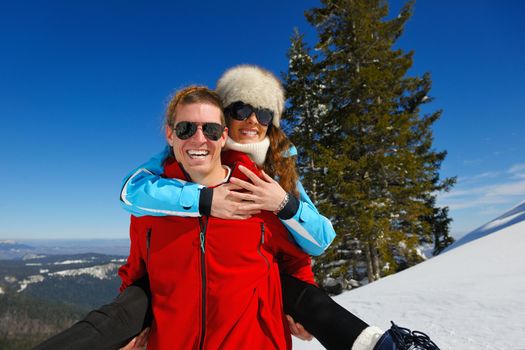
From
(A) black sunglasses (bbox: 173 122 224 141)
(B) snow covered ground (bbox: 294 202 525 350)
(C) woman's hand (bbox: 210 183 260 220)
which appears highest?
(A) black sunglasses (bbox: 173 122 224 141)

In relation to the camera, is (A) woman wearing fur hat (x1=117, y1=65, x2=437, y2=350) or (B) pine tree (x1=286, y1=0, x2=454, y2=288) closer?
(A) woman wearing fur hat (x1=117, y1=65, x2=437, y2=350)

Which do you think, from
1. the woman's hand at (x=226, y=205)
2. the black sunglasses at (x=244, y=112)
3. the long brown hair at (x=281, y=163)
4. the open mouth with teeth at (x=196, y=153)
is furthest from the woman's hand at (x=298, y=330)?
the black sunglasses at (x=244, y=112)

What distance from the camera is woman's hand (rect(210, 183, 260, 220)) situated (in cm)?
196

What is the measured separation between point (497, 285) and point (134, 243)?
403cm

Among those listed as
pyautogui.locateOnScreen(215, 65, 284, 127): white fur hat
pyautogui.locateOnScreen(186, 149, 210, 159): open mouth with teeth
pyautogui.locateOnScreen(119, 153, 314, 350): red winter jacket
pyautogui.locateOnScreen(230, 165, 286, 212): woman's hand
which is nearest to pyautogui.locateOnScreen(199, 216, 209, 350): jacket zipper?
pyautogui.locateOnScreen(119, 153, 314, 350): red winter jacket

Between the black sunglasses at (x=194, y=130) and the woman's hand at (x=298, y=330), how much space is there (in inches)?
55.1

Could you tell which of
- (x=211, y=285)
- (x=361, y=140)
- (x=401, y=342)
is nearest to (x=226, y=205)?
(x=211, y=285)

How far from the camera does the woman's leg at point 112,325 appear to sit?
1.64 metres

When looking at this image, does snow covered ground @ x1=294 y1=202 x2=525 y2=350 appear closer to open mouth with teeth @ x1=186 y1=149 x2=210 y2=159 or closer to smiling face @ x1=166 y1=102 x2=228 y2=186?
smiling face @ x1=166 y1=102 x2=228 y2=186

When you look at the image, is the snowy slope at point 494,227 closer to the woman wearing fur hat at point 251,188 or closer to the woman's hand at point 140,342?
the woman wearing fur hat at point 251,188

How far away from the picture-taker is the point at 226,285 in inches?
76.6

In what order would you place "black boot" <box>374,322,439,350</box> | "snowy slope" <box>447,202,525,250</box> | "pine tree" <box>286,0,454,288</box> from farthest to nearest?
"pine tree" <box>286,0,454,288</box> → "snowy slope" <box>447,202,525,250</box> → "black boot" <box>374,322,439,350</box>

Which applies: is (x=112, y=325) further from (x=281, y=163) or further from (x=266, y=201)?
(x=281, y=163)

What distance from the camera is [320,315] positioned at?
1.98m
